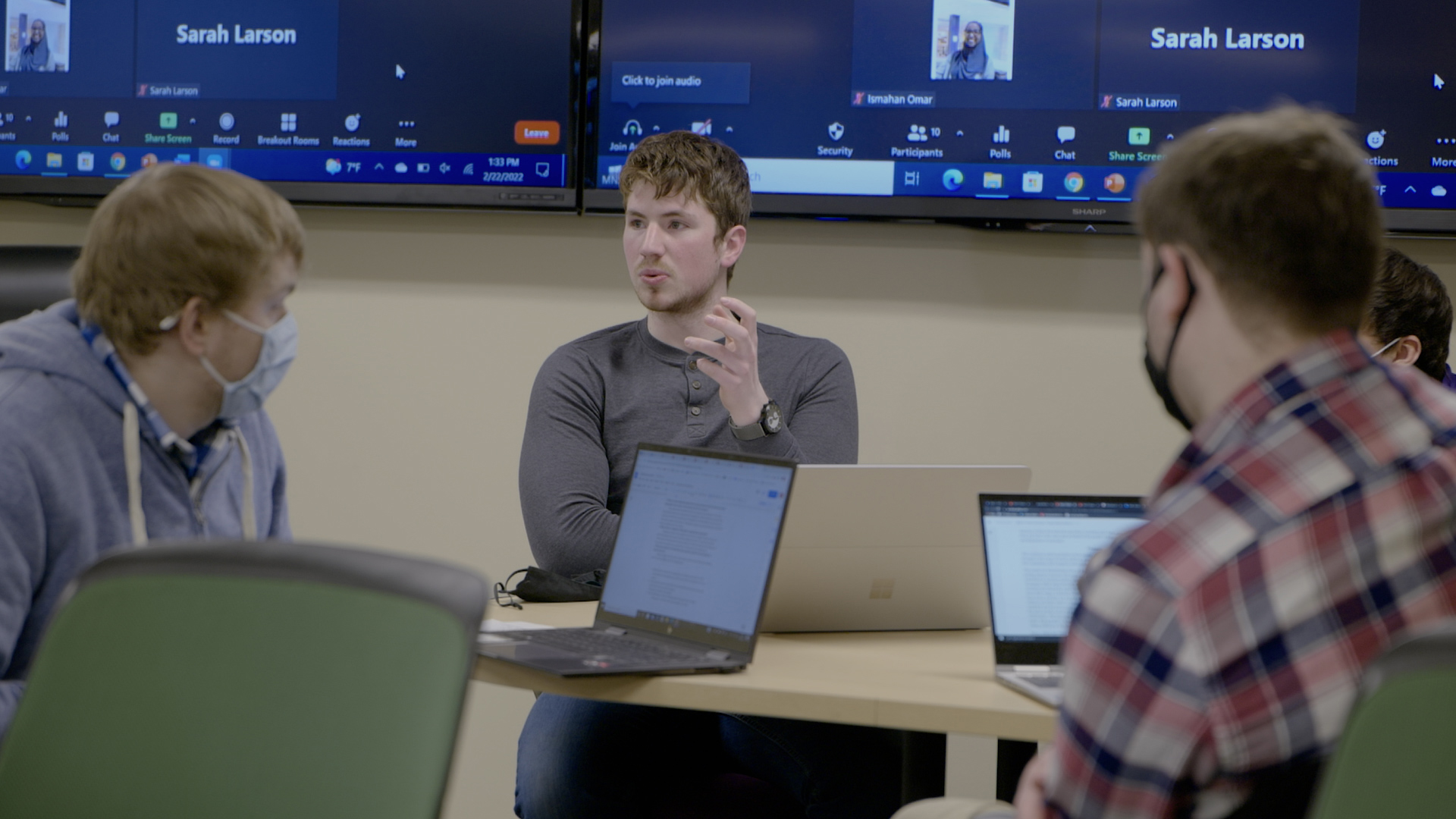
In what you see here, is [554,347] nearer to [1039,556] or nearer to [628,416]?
[628,416]

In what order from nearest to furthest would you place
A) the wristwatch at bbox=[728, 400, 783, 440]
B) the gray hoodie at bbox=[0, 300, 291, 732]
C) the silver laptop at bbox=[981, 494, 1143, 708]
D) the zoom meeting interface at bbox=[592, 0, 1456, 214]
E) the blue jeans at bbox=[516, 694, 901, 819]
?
the gray hoodie at bbox=[0, 300, 291, 732], the silver laptop at bbox=[981, 494, 1143, 708], the blue jeans at bbox=[516, 694, 901, 819], the wristwatch at bbox=[728, 400, 783, 440], the zoom meeting interface at bbox=[592, 0, 1456, 214]

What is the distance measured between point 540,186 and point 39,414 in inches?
59.0

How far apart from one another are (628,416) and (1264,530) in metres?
1.47

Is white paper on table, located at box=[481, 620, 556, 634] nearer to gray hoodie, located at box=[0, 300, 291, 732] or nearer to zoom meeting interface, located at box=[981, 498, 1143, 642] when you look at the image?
gray hoodie, located at box=[0, 300, 291, 732]

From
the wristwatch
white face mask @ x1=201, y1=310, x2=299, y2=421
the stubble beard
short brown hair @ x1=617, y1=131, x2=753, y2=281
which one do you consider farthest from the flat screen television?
white face mask @ x1=201, y1=310, x2=299, y2=421

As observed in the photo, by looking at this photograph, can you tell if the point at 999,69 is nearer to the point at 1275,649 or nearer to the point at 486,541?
the point at 486,541

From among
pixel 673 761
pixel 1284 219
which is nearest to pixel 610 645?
pixel 673 761

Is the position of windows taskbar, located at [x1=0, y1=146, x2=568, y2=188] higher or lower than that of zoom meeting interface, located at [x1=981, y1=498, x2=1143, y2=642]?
higher

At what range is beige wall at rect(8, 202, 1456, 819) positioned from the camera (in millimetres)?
2754

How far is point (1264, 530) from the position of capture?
3.08 feet

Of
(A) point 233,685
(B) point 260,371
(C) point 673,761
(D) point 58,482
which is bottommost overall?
(C) point 673,761

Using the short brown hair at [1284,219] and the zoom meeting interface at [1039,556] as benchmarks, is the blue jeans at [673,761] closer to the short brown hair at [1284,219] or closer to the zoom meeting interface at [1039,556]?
the zoom meeting interface at [1039,556]

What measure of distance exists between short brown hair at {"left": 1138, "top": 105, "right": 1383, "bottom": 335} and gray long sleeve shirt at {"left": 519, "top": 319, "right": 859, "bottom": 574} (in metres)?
1.14

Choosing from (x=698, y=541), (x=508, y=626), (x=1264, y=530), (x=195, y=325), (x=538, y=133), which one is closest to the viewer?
(x=1264, y=530)
